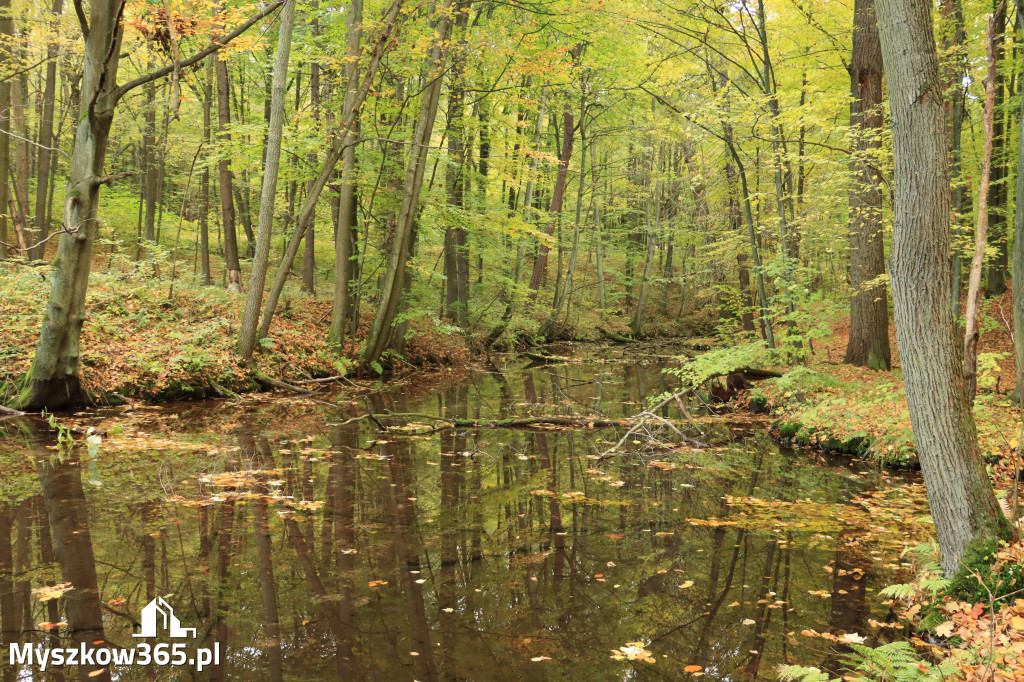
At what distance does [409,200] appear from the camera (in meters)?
13.3

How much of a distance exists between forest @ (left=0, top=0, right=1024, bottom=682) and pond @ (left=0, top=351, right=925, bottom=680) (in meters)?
0.03

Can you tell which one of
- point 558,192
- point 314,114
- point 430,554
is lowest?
point 430,554

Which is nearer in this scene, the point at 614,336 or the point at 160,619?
the point at 160,619

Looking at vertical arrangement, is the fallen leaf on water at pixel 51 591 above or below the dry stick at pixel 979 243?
below

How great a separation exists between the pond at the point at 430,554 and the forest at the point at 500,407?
0.03 m

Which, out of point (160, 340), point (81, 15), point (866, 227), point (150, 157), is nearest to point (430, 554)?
point (81, 15)

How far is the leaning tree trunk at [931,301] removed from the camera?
3703 millimetres

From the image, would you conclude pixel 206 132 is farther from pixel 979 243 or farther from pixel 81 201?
pixel 979 243

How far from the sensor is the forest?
11.5ft

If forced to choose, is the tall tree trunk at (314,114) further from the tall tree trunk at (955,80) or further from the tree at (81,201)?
the tall tree trunk at (955,80)

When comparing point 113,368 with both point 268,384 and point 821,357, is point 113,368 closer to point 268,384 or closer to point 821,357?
point 268,384

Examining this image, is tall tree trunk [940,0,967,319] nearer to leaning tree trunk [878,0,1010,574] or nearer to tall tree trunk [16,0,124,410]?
leaning tree trunk [878,0,1010,574]

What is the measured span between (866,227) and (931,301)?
7.80 m

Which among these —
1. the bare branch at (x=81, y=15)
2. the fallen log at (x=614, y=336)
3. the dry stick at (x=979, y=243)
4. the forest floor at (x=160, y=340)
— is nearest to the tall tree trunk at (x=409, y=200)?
the forest floor at (x=160, y=340)
